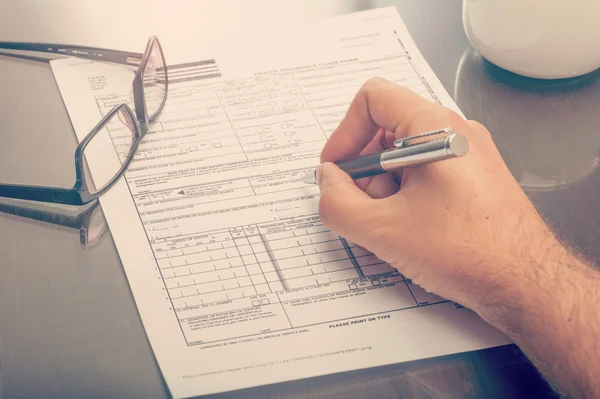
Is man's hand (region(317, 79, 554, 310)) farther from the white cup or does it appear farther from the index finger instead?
the white cup

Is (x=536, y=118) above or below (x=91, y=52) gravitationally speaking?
below

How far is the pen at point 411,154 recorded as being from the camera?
15.3 inches

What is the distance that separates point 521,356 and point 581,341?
0.04 meters

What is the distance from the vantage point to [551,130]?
598 mm

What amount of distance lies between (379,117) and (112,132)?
26cm

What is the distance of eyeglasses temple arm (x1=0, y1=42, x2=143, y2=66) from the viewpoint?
671 mm

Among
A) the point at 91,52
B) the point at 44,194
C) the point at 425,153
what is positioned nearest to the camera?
the point at 425,153

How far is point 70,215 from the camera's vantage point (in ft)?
1.74

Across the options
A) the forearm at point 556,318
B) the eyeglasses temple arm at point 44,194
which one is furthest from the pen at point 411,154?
the eyeglasses temple arm at point 44,194

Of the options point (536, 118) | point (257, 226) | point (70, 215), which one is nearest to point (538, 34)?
point (536, 118)

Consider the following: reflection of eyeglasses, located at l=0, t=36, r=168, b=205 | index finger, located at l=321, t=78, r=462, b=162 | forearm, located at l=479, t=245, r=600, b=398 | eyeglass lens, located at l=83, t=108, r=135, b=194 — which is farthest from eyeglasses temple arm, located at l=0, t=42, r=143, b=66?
forearm, located at l=479, t=245, r=600, b=398

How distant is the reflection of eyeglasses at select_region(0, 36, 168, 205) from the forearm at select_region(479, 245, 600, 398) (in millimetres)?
340

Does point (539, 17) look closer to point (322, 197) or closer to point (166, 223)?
point (322, 197)

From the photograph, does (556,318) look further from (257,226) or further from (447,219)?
(257,226)
